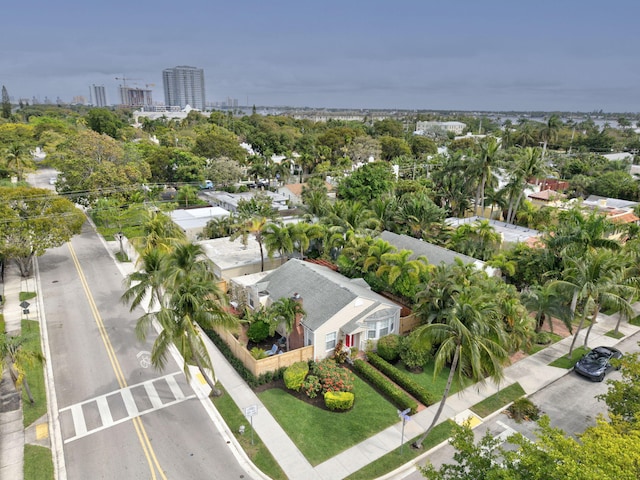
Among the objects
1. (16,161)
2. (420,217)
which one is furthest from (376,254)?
(16,161)

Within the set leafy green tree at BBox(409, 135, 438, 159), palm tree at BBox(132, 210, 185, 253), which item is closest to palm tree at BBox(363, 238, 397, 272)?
palm tree at BBox(132, 210, 185, 253)

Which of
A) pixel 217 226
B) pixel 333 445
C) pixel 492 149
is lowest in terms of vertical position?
pixel 333 445

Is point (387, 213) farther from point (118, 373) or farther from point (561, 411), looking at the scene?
point (118, 373)

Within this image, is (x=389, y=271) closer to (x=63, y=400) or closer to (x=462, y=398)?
(x=462, y=398)

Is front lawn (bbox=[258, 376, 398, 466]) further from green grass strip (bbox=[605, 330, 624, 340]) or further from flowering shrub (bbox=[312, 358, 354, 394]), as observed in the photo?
green grass strip (bbox=[605, 330, 624, 340])

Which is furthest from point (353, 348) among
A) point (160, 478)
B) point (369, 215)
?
A: point (369, 215)
